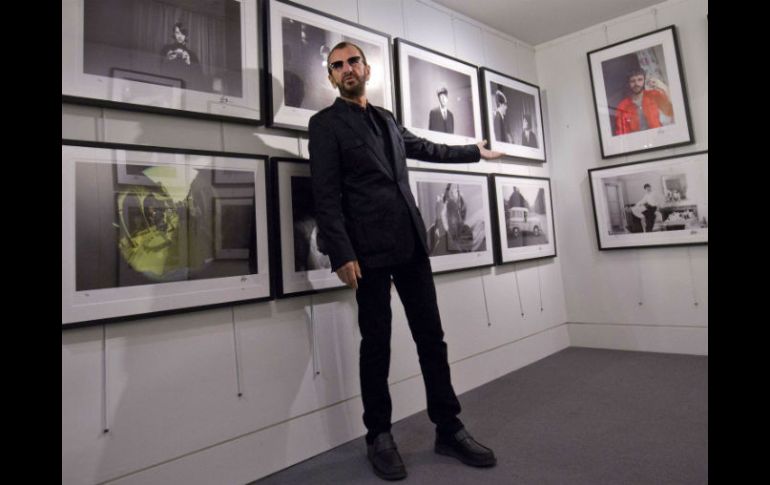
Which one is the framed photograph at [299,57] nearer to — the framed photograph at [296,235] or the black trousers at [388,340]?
the framed photograph at [296,235]

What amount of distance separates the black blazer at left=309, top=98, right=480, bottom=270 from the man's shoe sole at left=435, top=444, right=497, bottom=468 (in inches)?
32.9

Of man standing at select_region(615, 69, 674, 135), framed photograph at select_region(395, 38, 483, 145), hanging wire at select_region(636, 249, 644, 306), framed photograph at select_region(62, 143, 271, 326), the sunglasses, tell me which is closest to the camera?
framed photograph at select_region(62, 143, 271, 326)

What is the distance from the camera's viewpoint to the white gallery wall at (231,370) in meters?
1.45

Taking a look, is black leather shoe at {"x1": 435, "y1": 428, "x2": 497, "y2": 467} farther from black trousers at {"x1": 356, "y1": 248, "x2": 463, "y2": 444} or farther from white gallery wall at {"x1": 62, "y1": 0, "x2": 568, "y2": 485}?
white gallery wall at {"x1": 62, "y1": 0, "x2": 568, "y2": 485}

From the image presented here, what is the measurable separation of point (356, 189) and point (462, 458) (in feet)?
3.85

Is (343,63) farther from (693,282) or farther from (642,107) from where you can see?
(693,282)

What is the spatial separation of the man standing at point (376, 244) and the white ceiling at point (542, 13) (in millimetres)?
1649

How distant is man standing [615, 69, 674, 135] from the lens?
3.16m

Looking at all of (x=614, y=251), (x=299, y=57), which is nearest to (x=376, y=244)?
(x=299, y=57)

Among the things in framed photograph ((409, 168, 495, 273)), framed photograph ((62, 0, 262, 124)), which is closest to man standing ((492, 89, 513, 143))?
framed photograph ((409, 168, 495, 273))

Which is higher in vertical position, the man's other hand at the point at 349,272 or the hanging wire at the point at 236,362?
the man's other hand at the point at 349,272

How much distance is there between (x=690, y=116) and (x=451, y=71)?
1759 mm

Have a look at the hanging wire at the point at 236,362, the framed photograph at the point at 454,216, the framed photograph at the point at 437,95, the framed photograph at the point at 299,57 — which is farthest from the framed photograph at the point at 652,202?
the hanging wire at the point at 236,362

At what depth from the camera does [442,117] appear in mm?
2768
